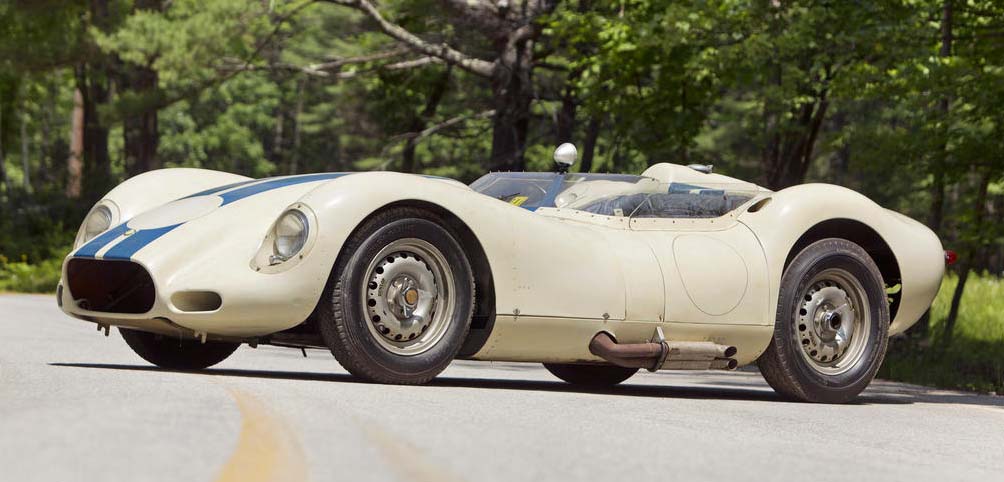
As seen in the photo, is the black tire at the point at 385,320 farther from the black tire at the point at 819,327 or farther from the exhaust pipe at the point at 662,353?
the black tire at the point at 819,327

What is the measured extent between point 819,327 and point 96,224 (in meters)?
4.12

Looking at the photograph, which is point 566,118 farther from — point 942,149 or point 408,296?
point 408,296

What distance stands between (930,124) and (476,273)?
896 cm

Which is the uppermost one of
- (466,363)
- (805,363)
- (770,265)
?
(770,265)

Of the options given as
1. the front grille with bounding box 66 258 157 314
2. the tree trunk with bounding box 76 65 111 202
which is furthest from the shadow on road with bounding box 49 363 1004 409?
the tree trunk with bounding box 76 65 111 202

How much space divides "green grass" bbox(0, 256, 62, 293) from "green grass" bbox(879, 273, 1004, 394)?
52.7 feet

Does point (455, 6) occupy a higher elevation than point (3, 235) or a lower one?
higher

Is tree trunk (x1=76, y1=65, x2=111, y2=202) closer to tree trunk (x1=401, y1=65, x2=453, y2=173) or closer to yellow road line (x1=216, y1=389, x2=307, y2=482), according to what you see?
tree trunk (x1=401, y1=65, x2=453, y2=173)

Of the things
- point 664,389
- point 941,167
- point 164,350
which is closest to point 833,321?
point 664,389

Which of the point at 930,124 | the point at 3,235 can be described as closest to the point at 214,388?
the point at 930,124

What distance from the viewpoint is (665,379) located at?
10547mm

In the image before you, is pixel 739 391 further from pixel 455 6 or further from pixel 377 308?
pixel 455 6

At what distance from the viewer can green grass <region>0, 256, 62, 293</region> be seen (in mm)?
26828

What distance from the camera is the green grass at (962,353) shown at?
476 inches
